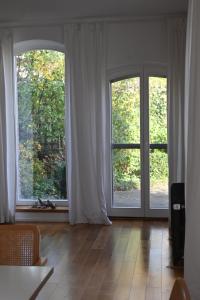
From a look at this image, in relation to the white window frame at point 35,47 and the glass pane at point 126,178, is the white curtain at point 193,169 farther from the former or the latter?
the white window frame at point 35,47

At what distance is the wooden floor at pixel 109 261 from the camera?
3383 mm

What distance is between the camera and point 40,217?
593cm

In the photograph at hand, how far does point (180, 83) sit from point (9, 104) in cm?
245

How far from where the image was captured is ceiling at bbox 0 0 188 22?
16.0 feet

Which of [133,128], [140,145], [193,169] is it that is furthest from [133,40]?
[193,169]

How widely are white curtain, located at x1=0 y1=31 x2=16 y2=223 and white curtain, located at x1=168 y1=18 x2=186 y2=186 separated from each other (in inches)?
89.1

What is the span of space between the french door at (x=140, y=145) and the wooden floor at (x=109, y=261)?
360 millimetres

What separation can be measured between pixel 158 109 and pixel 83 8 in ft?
5.77

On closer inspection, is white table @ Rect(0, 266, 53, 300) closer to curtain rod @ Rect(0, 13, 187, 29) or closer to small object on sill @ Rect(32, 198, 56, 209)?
small object on sill @ Rect(32, 198, 56, 209)

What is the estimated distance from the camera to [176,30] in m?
5.33

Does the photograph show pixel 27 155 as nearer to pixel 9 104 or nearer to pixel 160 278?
pixel 9 104

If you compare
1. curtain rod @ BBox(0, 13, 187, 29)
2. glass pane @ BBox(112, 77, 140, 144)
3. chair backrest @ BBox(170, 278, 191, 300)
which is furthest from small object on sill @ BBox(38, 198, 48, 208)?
chair backrest @ BBox(170, 278, 191, 300)

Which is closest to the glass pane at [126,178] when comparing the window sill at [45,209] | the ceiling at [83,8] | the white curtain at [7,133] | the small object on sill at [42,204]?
the window sill at [45,209]

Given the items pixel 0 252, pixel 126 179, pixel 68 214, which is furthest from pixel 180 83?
pixel 0 252
